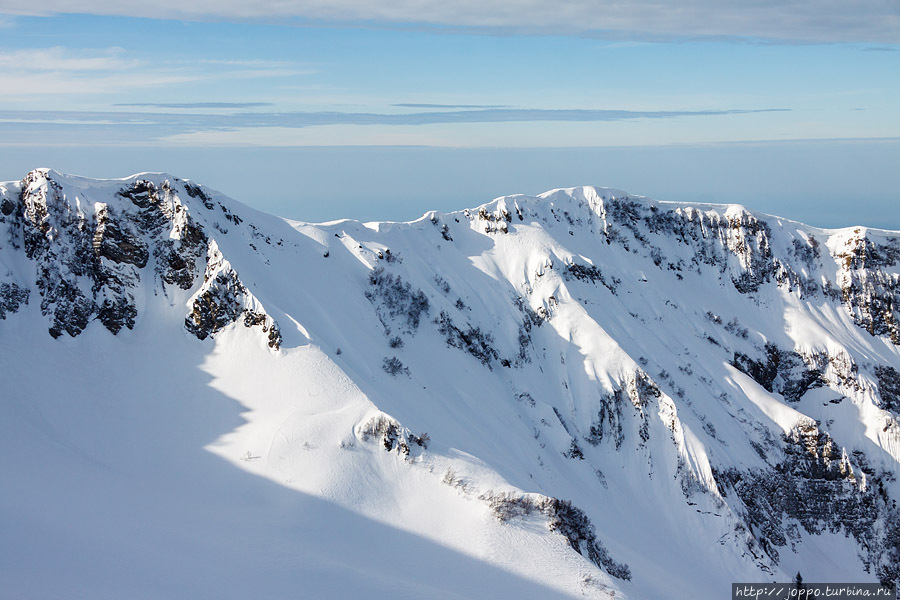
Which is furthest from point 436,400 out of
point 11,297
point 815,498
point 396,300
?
point 815,498

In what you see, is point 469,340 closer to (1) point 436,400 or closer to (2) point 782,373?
(1) point 436,400

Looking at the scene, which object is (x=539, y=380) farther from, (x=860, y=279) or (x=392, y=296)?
(x=860, y=279)

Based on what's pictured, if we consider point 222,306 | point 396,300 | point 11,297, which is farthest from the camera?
point 396,300

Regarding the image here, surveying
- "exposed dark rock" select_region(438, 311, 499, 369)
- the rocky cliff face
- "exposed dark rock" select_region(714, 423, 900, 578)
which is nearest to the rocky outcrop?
the rocky cliff face

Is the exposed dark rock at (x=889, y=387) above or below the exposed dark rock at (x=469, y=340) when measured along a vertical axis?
below

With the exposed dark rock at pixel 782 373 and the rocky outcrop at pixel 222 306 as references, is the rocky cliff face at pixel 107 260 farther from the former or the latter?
the exposed dark rock at pixel 782 373

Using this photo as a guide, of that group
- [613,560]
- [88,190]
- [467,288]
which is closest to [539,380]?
[467,288]

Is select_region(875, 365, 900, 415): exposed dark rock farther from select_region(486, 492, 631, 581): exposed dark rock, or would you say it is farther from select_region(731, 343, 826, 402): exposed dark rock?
select_region(486, 492, 631, 581): exposed dark rock

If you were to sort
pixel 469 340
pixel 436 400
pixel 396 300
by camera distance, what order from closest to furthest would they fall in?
pixel 436 400, pixel 396 300, pixel 469 340

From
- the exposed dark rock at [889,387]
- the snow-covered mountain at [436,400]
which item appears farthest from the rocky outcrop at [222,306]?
the exposed dark rock at [889,387]
